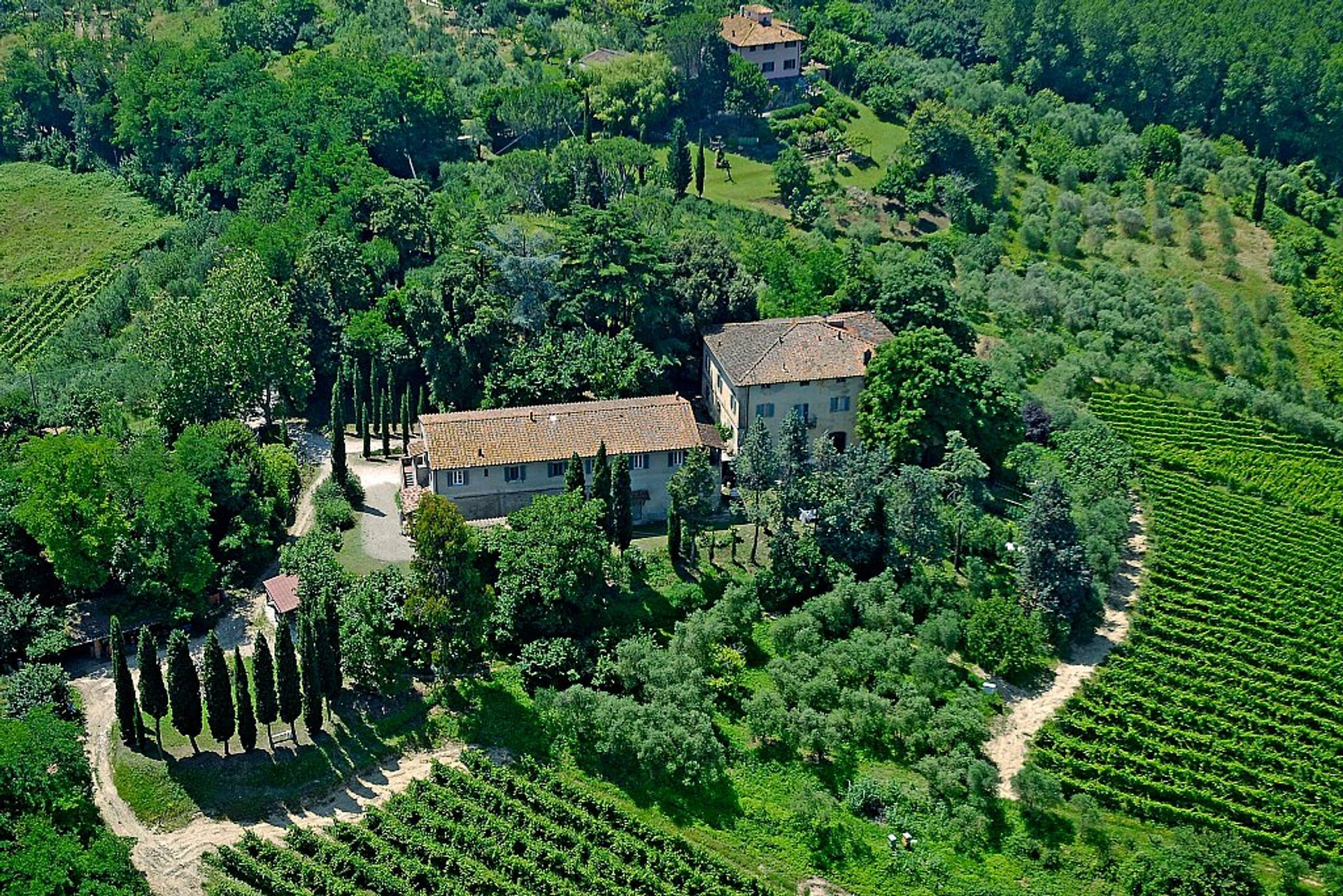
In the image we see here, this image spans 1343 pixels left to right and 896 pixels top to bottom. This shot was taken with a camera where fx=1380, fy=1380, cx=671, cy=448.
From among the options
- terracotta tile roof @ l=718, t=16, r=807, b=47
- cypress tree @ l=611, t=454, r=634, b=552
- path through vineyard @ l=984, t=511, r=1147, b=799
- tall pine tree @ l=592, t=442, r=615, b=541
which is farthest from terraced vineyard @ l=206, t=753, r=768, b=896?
terracotta tile roof @ l=718, t=16, r=807, b=47

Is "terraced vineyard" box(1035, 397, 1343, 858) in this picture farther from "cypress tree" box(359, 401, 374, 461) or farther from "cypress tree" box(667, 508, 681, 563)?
"cypress tree" box(359, 401, 374, 461)

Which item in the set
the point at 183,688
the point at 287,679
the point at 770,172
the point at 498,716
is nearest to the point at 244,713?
the point at 287,679

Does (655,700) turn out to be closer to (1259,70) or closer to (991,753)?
(991,753)

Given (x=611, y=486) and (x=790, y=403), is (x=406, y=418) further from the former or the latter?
(x=790, y=403)

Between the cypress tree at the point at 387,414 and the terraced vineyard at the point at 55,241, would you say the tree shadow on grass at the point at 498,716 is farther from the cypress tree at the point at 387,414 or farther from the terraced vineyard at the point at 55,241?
the terraced vineyard at the point at 55,241

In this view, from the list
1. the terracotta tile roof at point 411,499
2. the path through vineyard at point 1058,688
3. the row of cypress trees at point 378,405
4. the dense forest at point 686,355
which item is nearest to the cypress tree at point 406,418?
the row of cypress trees at point 378,405

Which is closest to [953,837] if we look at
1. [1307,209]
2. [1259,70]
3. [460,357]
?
[460,357]
